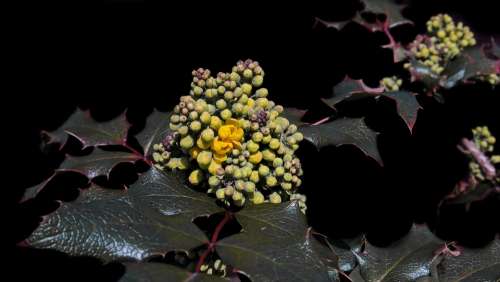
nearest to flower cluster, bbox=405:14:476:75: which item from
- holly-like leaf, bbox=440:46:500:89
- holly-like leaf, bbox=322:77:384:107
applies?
holly-like leaf, bbox=440:46:500:89

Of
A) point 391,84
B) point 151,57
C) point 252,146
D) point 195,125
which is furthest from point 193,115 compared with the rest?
point 151,57

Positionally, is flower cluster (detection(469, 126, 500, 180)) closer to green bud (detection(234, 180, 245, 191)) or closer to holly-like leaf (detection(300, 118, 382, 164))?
holly-like leaf (detection(300, 118, 382, 164))

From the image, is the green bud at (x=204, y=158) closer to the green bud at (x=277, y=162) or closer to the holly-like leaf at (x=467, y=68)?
the green bud at (x=277, y=162)

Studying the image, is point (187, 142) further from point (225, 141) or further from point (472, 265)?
point (472, 265)

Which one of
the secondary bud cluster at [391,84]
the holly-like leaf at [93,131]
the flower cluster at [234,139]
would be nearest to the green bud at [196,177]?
the flower cluster at [234,139]

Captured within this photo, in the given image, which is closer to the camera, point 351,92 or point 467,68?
point 351,92

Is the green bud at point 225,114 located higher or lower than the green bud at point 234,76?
lower
